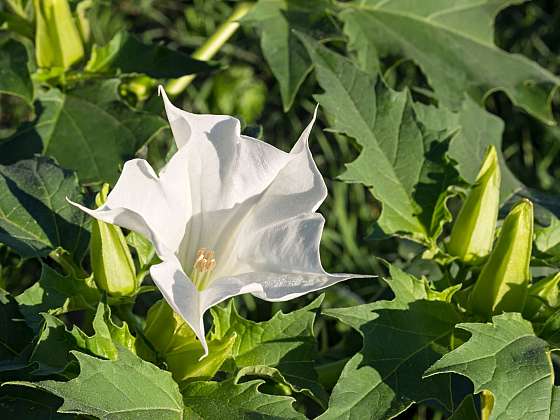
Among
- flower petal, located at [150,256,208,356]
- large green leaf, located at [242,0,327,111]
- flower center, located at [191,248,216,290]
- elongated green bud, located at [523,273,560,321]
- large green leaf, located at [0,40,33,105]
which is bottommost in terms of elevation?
elongated green bud, located at [523,273,560,321]

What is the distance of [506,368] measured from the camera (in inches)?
43.3

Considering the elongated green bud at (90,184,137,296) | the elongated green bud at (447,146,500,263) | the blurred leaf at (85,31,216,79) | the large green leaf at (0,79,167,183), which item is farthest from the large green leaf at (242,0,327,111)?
the elongated green bud at (90,184,137,296)

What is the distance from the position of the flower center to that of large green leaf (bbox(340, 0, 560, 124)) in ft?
2.29

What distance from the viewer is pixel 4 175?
4.33ft

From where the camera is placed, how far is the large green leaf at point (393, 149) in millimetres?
1415

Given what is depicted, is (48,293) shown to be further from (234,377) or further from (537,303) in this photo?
(537,303)

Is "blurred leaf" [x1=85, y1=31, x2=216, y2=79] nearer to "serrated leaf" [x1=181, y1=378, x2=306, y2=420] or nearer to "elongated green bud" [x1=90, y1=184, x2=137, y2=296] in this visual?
"elongated green bud" [x1=90, y1=184, x2=137, y2=296]

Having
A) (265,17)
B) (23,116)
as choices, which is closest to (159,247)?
(265,17)

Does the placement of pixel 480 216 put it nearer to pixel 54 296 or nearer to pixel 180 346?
pixel 180 346

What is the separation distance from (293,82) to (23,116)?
6.97ft

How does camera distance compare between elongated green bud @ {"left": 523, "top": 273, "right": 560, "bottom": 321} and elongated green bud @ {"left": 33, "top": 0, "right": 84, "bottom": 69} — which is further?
elongated green bud @ {"left": 33, "top": 0, "right": 84, "bottom": 69}

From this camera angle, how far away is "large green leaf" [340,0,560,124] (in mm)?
1777

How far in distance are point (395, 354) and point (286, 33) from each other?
753 mm

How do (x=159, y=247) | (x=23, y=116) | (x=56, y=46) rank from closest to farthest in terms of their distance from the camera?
(x=159, y=247), (x=56, y=46), (x=23, y=116)
